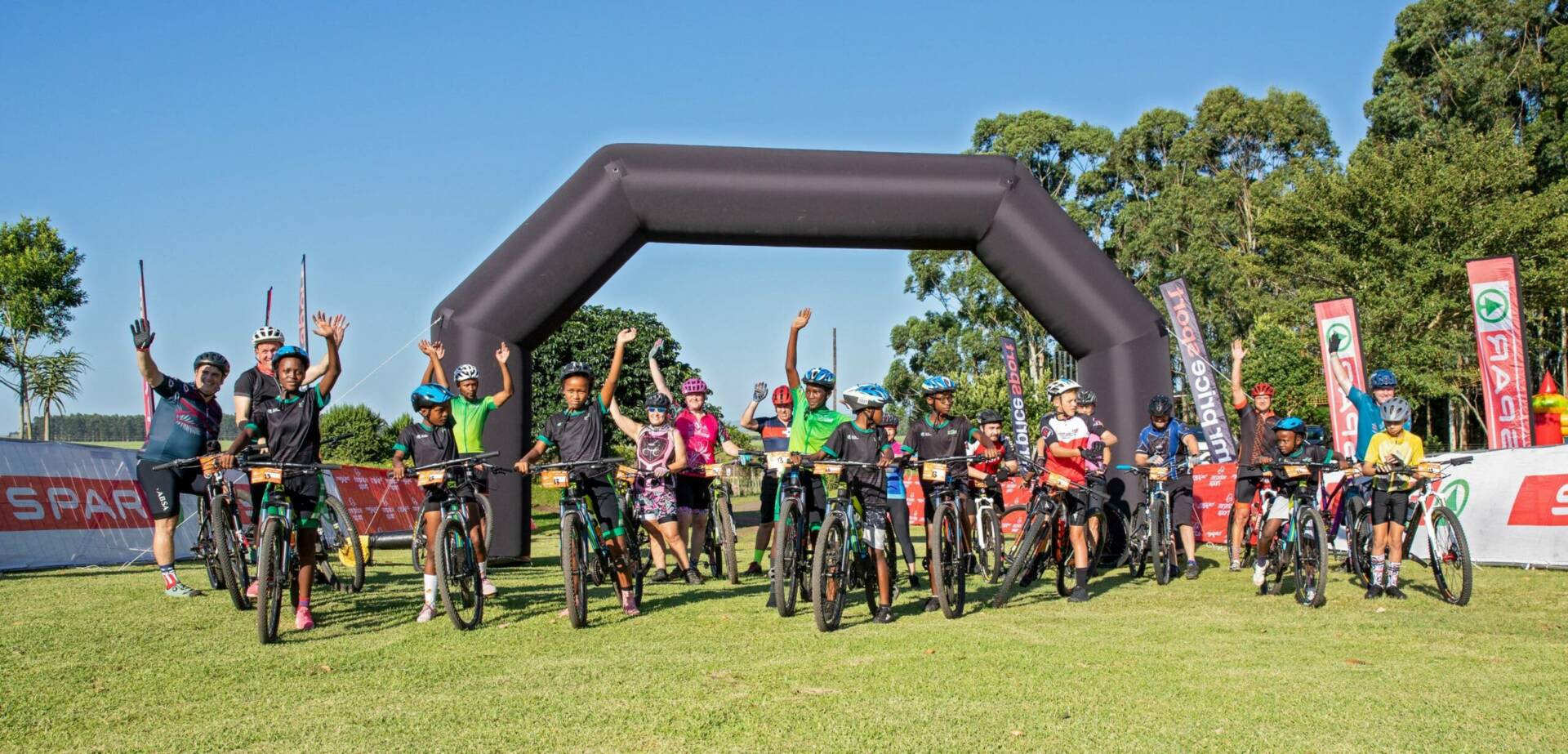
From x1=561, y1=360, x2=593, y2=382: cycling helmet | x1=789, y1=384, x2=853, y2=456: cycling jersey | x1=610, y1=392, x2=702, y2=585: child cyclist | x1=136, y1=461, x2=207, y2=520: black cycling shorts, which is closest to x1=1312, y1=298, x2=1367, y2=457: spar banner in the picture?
x1=789, y1=384, x2=853, y2=456: cycling jersey

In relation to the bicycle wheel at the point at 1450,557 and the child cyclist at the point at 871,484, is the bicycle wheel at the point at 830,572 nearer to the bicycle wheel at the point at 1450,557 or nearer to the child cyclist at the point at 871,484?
the child cyclist at the point at 871,484

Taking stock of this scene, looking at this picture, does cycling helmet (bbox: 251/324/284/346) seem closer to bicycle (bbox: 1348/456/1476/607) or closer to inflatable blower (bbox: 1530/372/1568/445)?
bicycle (bbox: 1348/456/1476/607)

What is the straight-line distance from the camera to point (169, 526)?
9664 millimetres

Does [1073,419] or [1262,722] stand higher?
[1073,419]

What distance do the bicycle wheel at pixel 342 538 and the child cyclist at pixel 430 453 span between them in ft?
3.40

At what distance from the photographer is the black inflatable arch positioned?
42.4 feet

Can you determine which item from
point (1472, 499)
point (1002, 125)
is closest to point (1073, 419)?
point (1472, 499)

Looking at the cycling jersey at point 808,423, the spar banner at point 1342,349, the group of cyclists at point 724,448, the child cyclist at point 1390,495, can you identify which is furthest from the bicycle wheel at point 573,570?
the spar banner at point 1342,349

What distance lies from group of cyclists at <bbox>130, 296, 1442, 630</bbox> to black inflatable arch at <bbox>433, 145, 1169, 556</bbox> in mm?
1357

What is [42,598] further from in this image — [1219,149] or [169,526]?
[1219,149]

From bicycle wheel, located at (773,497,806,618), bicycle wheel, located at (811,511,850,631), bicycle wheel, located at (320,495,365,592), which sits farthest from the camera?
bicycle wheel, located at (320,495,365,592)

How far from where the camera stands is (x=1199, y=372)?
A: 2059 cm

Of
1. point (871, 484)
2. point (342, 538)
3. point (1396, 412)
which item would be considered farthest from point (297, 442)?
point (1396, 412)

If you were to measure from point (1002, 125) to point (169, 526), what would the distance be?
44.9m
